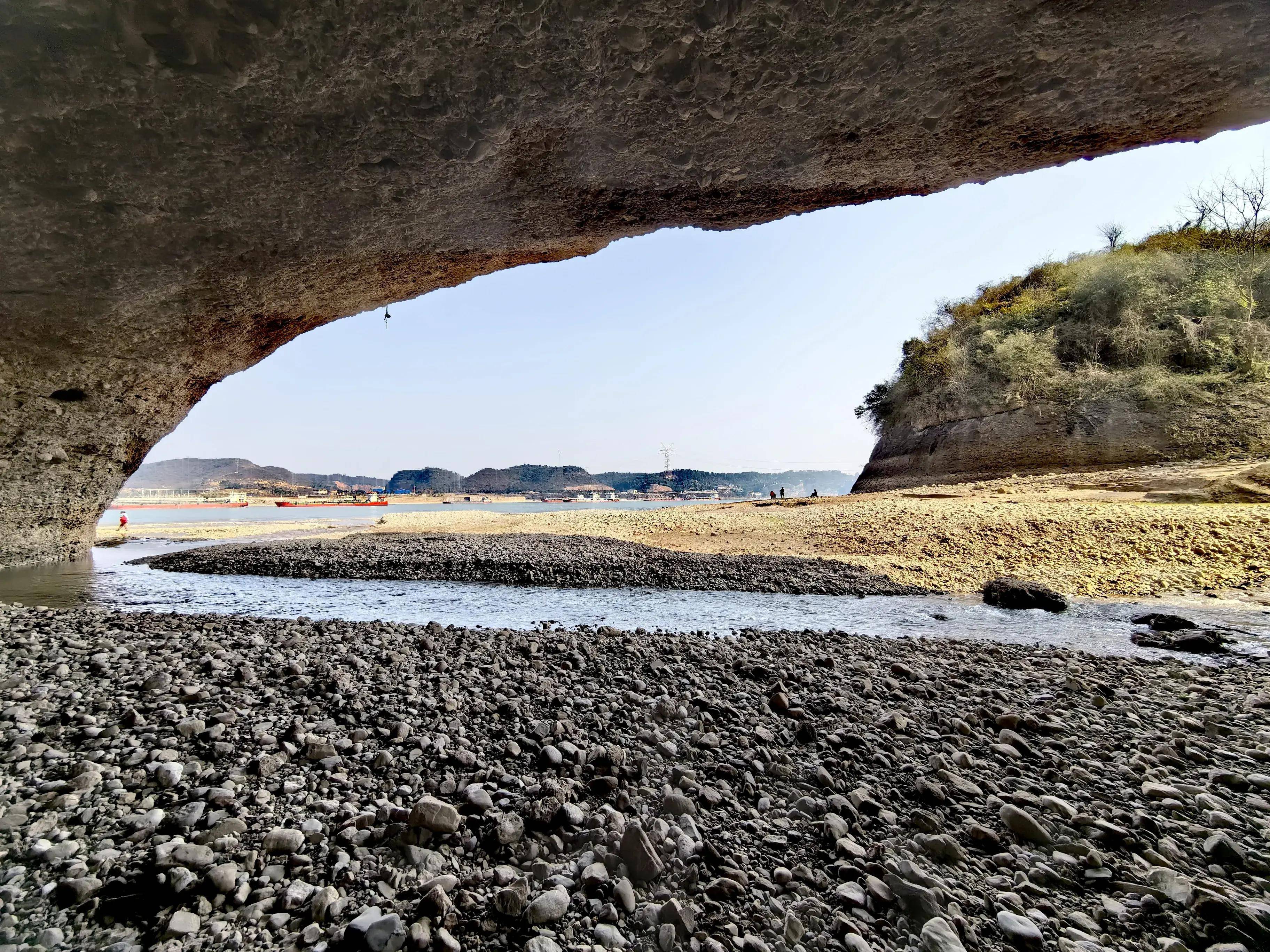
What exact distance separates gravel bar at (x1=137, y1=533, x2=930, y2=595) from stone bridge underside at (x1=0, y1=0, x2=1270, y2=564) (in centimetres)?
696

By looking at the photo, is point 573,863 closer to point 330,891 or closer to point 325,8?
point 330,891

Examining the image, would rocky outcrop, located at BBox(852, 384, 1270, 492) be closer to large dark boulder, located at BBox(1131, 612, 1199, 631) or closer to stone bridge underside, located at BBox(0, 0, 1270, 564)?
large dark boulder, located at BBox(1131, 612, 1199, 631)

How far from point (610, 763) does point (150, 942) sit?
1794 mm

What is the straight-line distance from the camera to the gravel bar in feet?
31.3

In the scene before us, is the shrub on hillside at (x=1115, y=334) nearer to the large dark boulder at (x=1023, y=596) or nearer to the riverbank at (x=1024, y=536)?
the riverbank at (x=1024, y=536)

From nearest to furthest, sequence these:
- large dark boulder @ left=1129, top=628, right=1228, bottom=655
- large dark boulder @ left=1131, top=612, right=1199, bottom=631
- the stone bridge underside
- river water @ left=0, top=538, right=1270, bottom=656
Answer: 1. the stone bridge underside
2. large dark boulder @ left=1129, top=628, right=1228, bottom=655
3. large dark boulder @ left=1131, top=612, right=1199, bottom=631
4. river water @ left=0, top=538, right=1270, bottom=656

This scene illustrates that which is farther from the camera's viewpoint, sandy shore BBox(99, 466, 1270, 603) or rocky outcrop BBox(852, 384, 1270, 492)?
rocky outcrop BBox(852, 384, 1270, 492)

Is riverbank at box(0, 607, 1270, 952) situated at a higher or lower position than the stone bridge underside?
lower

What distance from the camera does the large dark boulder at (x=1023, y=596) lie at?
7312 mm

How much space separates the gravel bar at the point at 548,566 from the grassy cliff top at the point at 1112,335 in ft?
46.6

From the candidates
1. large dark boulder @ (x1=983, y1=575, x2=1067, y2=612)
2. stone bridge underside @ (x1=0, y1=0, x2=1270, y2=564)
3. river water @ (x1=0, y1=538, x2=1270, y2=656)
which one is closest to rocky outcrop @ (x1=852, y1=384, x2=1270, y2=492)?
river water @ (x1=0, y1=538, x2=1270, y2=656)

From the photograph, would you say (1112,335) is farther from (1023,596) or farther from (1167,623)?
(1167,623)

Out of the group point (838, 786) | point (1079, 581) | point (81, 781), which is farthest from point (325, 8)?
point (1079, 581)

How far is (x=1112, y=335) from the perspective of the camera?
58.3ft
